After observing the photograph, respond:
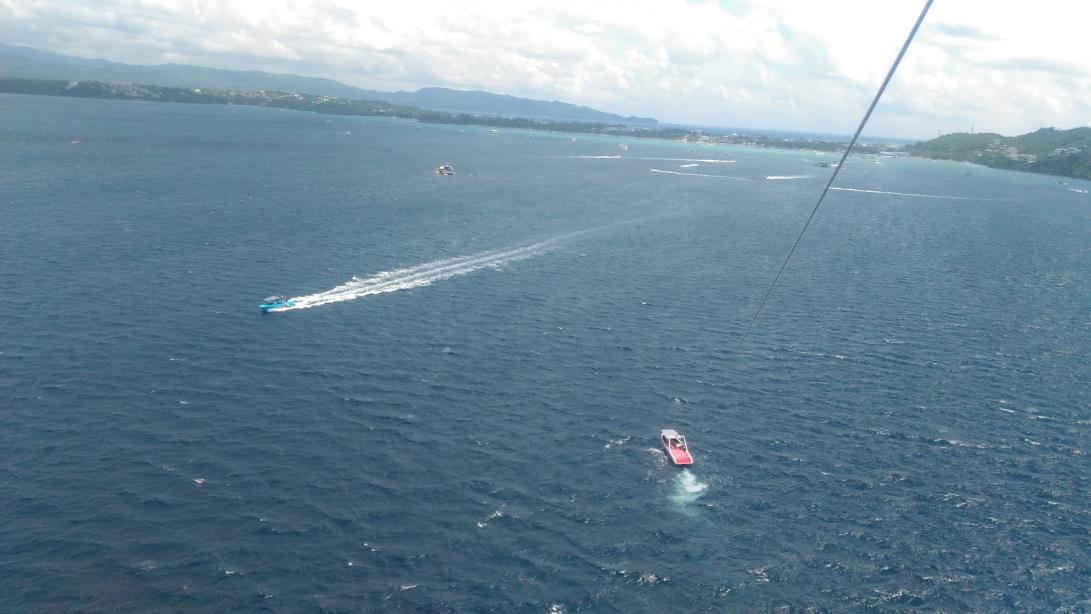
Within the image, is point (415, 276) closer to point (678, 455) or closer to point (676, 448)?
point (676, 448)

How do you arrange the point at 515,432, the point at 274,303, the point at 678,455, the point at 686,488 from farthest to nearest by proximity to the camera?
the point at 274,303, the point at 515,432, the point at 678,455, the point at 686,488

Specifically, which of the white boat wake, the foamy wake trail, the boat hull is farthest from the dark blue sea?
the boat hull

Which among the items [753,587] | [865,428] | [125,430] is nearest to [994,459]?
[865,428]

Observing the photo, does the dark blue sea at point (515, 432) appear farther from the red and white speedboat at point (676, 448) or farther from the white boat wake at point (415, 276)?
the red and white speedboat at point (676, 448)

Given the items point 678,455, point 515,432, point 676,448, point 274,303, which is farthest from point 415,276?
point 678,455

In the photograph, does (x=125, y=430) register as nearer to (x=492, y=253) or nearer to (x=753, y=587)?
(x=753, y=587)

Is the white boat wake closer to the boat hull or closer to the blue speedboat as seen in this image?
Result: the blue speedboat
